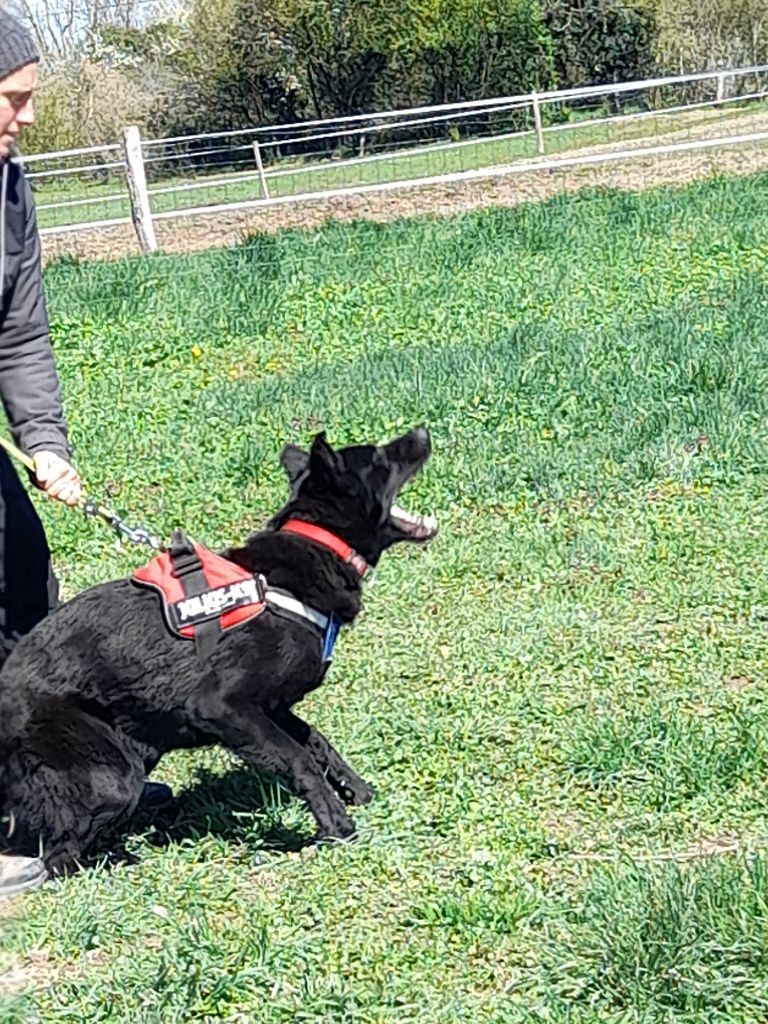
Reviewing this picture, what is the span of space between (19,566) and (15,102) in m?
1.29

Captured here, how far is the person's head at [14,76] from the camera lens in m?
3.38

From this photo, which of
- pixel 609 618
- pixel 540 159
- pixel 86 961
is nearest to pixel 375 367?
pixel 609 618

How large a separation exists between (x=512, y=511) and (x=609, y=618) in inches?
54.7

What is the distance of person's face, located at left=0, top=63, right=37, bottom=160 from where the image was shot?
3.39 m

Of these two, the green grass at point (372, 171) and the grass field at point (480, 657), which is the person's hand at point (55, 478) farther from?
the green grass at point (372, 171)

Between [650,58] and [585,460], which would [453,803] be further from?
[650,58]

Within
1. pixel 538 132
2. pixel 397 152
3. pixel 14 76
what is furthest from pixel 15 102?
pixel 538 132

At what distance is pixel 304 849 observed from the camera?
3.82m

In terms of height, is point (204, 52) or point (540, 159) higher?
point (204, 52)

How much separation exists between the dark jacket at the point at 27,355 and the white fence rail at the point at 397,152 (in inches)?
507

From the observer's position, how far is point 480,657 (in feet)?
16.3

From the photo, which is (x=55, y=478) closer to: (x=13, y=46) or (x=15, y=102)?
(x=15, y=102)

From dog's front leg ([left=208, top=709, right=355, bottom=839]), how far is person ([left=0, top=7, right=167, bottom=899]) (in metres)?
0.55

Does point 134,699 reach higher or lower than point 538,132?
higher
